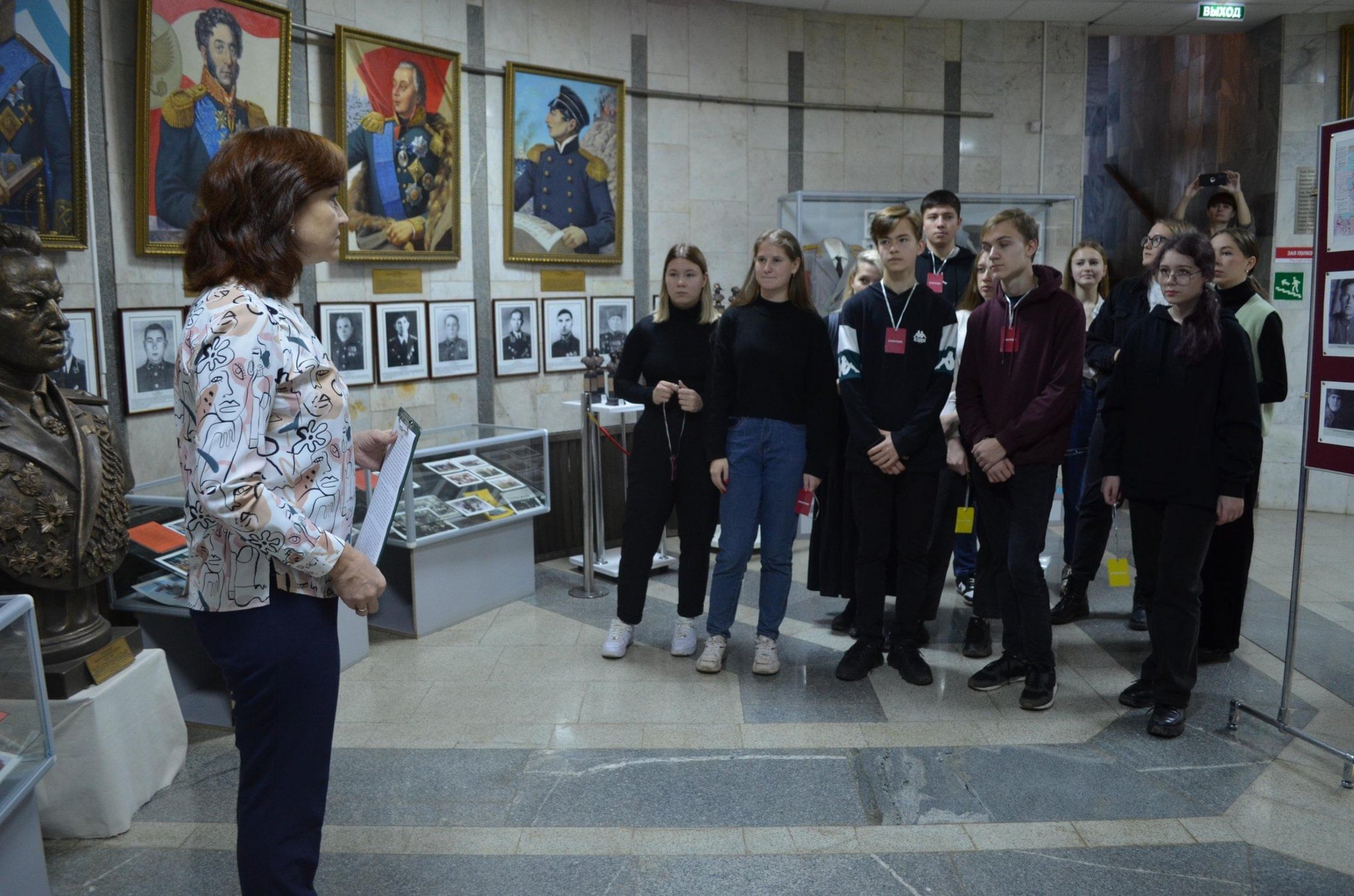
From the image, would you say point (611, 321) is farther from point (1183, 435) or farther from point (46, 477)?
point (46, 477)

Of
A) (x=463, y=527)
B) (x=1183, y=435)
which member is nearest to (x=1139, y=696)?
(x=1183, y=435)

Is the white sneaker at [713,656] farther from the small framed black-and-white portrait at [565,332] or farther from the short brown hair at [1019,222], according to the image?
the small framed black-and-white portrait at [565,332]

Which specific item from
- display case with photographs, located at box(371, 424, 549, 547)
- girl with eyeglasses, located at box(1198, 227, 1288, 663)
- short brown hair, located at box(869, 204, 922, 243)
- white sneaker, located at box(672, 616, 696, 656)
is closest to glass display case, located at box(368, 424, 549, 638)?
display case with photographs, located at box(371, 424, 549, 547)

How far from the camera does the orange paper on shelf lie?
3771mm

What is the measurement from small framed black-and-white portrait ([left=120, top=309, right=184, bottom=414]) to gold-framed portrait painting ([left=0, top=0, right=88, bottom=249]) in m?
0.47

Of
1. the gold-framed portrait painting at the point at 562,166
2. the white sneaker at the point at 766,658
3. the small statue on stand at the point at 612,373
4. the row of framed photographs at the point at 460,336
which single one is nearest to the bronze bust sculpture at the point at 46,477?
the white sneaker at the point at 766,658

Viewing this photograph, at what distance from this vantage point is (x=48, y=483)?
2883mm

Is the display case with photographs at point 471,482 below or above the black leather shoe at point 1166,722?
above

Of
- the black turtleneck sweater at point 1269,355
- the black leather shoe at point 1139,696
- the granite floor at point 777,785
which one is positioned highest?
the black turtleneck sweater at point 1269,355

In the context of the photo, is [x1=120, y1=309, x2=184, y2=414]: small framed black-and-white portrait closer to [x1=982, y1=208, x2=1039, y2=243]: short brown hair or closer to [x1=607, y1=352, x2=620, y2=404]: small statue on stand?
[x1=607, y1=352, x2=620, y2=404]: small statue on stand

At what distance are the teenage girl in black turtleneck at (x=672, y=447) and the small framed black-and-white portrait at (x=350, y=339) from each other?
6.64 feet

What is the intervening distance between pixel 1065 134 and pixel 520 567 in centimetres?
560

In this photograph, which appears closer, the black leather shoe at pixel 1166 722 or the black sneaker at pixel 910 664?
the black leather shoe at pixel 1166 722

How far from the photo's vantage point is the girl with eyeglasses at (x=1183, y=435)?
11.3 feet
